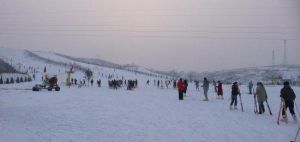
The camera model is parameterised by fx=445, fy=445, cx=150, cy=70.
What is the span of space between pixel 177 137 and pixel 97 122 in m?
4.68

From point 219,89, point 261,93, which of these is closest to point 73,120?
point 261,93

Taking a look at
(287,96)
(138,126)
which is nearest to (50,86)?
(138,126)

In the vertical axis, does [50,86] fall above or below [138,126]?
above

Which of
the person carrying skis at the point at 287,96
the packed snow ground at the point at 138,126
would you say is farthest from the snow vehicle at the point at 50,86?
the person carrying skis at the point at 287,96

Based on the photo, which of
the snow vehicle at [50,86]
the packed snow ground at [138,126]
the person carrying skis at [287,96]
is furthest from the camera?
the snow vehicle at [50,86]

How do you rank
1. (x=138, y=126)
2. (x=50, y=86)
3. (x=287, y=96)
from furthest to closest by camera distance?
(x=50, y=86) < (x=287, y=96) < (x=138, y=126)

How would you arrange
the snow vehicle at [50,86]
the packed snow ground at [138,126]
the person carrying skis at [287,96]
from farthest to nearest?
the snow vehicle at [50,86]
the person carrying skis at [287,96]
the packed snow ground at [138,126]

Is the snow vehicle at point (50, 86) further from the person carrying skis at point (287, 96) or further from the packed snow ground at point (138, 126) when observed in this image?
the person carrying skis at point (287, 96)

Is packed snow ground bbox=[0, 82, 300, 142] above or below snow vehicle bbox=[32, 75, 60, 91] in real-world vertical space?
below

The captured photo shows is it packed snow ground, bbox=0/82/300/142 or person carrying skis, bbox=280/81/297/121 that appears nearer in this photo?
packed snow ground, bbox=0/82/300/142

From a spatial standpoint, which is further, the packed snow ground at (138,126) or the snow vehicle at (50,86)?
the snow vehicle at (50,86)

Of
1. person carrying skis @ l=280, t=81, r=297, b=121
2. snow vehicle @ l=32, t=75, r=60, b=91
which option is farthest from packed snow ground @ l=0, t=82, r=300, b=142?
snow vehicle @ l=32, t=75, r=60, b=91

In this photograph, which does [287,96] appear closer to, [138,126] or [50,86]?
[138,126]

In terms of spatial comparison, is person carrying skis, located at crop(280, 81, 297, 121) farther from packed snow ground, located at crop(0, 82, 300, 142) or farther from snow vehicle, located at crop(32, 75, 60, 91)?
snow vehicle, located at crop(32, 75, 60, 91)
